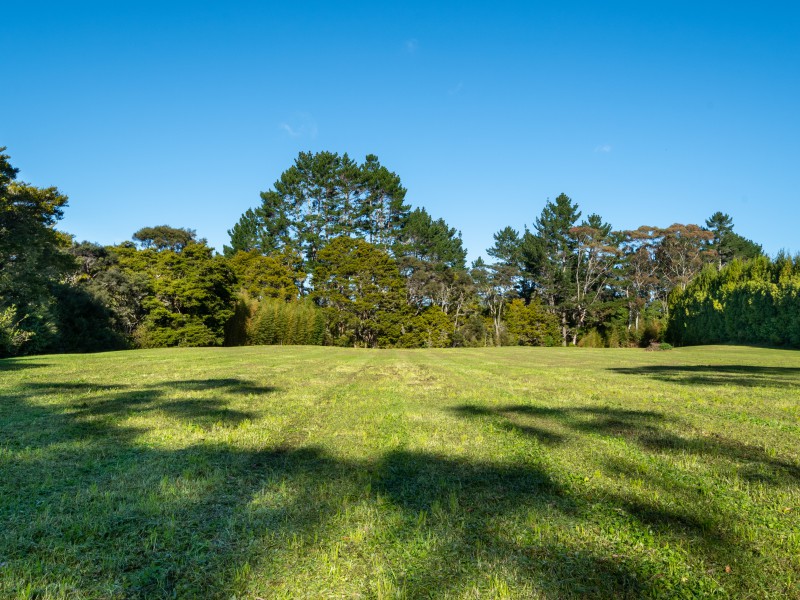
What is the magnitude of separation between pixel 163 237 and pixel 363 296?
19.6 metres

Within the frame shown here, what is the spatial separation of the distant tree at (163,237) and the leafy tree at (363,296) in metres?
13.3

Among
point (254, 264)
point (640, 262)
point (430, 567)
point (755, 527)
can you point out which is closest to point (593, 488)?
point (755, 527)

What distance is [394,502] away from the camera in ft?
9.39

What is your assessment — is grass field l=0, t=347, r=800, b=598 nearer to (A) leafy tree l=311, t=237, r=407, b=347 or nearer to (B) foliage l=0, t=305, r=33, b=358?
(B) foliage l=0, t=305, r=33, b=358

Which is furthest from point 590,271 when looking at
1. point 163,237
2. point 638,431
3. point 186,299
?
point 638,431

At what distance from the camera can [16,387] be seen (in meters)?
7.34

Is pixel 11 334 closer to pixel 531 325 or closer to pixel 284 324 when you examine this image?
pixel 284 324

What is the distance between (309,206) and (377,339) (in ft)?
67.4

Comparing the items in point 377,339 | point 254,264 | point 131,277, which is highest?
point 254,264

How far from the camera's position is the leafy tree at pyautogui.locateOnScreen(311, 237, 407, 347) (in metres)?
40.0

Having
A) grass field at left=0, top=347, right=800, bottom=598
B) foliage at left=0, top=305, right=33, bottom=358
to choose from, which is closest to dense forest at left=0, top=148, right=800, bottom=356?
foliage at left=0, top=305, right=33, bottom=358

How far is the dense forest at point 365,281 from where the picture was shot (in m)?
21.5

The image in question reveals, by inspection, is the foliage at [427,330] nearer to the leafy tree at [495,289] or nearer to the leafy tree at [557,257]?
the leafy tree at [495,289]

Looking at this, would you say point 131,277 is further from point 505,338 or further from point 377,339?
point 505,338
